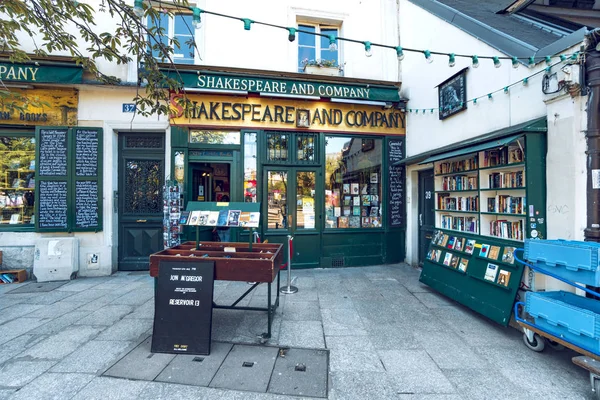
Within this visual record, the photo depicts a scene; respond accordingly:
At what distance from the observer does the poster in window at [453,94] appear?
17.8ft

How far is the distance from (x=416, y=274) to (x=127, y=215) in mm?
7228

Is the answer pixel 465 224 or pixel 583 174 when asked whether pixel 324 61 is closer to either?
pixel 465 224

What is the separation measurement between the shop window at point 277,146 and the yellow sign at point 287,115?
0.81 feet

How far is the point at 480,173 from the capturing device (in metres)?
4.91

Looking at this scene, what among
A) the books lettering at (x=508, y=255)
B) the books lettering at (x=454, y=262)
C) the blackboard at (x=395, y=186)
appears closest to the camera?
the books lettering at (x=508, y=255)

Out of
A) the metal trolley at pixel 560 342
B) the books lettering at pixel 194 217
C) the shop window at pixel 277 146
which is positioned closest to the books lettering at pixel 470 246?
the metal trolley at pixel 560 342

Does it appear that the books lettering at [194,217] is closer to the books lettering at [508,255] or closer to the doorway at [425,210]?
the books lettering at [508,255]

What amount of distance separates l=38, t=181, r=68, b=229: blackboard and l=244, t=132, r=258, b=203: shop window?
4.08m

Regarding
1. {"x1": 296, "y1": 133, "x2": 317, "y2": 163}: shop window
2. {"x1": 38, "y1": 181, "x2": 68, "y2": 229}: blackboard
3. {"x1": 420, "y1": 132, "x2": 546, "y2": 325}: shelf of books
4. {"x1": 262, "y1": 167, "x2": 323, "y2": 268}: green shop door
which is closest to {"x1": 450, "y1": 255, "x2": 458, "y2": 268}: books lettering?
{"x1": 420, "y1": 132, "x2": 546, "y2": 325}: shelf of books

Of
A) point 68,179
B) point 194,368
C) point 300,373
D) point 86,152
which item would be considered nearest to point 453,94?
point 300,373

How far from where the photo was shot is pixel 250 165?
6789 millimetres

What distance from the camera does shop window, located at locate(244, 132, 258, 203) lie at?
22.1 ft

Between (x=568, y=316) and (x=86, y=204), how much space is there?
8.58 meters

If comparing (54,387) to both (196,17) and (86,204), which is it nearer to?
(196,17)
